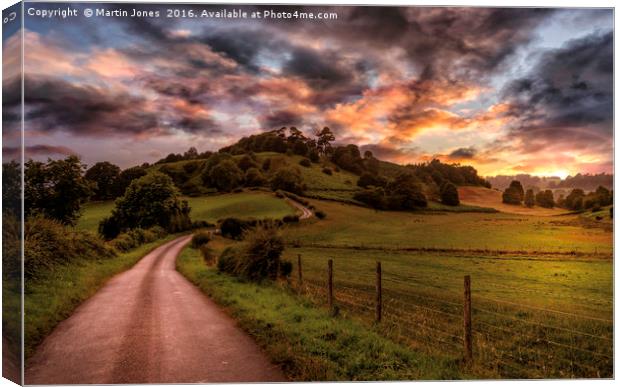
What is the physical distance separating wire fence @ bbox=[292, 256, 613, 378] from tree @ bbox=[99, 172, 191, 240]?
307cm

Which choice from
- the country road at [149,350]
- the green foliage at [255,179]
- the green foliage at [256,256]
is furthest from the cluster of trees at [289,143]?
the country road at [149,350]

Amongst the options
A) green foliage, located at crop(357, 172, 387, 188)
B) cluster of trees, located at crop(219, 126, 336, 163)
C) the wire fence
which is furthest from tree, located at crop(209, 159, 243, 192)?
the wire fence

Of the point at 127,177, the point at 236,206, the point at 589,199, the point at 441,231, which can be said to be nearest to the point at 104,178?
the point at 127,177

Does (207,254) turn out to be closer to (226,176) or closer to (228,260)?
(228,260)

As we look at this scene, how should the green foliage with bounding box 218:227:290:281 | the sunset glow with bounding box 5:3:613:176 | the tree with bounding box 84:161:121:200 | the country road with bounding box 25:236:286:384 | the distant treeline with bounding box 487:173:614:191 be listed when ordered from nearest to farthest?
the country road with bounding box 25:236:286:384 < the sunset glow with bounding box 5:3:613:176 < the tree with bounding box 84:161:121:200 < the distant treeline with bounding box 487:173:614:191 < the green foliage with bounding box 218:227:290:281

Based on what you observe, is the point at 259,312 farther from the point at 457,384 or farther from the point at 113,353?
the point at 457,384

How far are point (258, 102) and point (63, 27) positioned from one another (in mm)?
3249

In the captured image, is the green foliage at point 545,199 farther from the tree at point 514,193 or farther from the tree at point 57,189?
the tree at point 57,189

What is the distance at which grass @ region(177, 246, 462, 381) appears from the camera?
24.1 feet

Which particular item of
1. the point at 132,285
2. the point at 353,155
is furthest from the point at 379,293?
the point at 132,285

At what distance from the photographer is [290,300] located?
9562 millimetres

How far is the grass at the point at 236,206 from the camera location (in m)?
9.60

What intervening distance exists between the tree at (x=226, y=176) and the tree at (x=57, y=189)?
213 centimetres

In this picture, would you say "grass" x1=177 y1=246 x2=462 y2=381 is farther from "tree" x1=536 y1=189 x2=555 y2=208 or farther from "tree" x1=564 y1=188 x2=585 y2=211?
"tree" x1=564 y1=188 x2=585 y2=211
